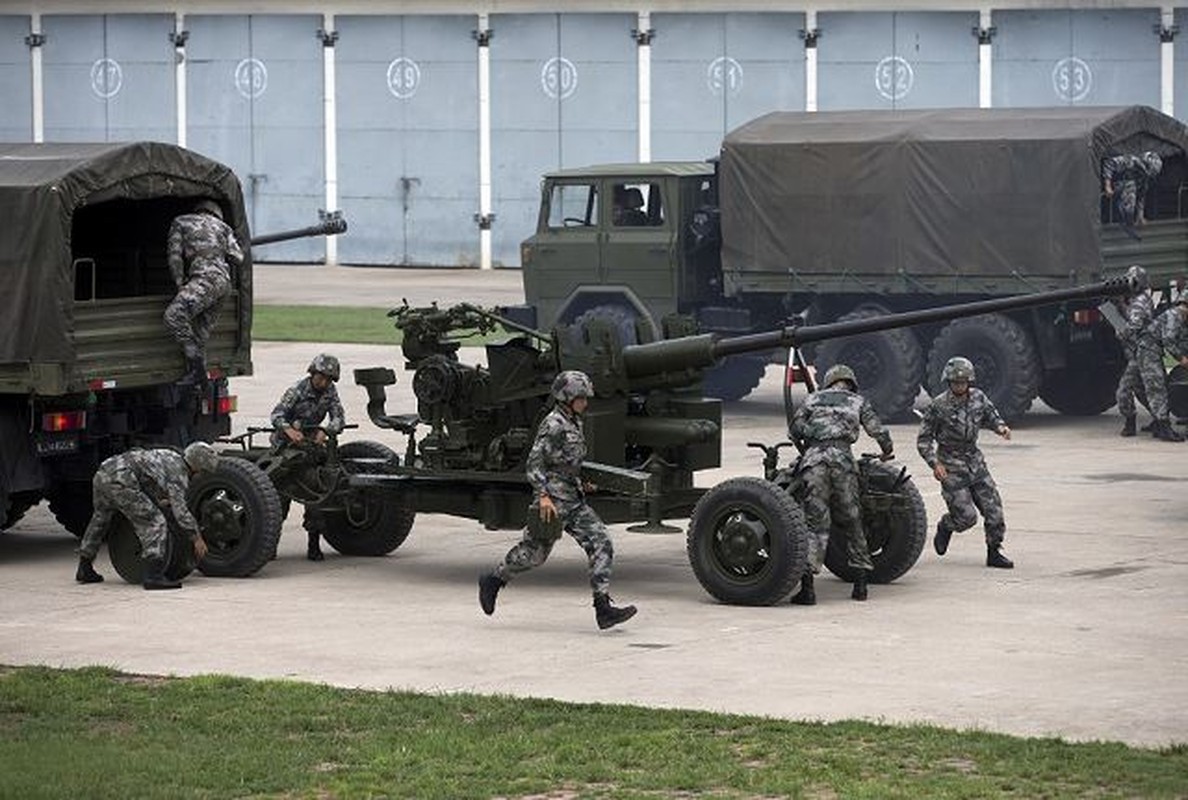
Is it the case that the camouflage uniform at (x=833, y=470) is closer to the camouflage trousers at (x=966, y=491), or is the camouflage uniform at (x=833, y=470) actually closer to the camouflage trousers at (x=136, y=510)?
the camouflage trousers at (x=966, y=491)

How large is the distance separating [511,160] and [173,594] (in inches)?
1161

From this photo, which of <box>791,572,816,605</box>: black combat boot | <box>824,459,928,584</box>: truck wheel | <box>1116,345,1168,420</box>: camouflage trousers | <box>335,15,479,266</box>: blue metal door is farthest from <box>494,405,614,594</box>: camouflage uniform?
<box>335,15,479,266</box>: blue metal door

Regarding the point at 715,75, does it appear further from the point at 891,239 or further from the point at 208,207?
the point at 208,207

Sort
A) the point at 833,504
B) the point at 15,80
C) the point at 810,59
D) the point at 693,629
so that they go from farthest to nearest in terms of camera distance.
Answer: the point at 15,80
the point at 810,59
the point at 833,504
the point at 693,629

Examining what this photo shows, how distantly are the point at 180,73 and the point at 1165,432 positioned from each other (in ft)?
84.4

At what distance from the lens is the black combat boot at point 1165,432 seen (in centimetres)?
2723

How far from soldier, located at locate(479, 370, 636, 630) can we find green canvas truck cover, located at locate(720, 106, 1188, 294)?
11805 mm

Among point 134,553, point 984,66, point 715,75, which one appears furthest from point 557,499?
point 715,75

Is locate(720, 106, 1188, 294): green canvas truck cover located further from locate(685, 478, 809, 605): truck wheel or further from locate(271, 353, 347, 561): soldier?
locate(685, 478, 809, 605): truck wheel

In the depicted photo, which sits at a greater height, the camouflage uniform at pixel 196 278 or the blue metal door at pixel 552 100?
the blue metal door at pixel 552 100

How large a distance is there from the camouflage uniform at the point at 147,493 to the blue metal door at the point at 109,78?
103 ft

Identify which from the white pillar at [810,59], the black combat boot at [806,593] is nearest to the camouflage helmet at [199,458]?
the black combat boot at [806,593]

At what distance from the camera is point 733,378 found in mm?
31297

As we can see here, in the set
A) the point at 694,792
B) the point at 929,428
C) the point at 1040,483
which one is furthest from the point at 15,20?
the point at 694,792
